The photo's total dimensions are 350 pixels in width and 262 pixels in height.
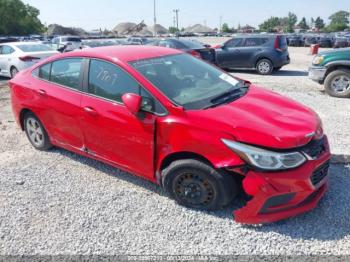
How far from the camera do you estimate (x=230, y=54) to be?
15023mm

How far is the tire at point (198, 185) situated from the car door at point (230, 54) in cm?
1198

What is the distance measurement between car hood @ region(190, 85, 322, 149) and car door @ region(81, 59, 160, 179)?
2.24 feet

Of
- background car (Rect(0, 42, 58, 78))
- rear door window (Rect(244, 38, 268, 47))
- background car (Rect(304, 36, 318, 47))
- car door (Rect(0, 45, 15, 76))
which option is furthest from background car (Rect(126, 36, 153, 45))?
background car (Rect(304, 36, 318, 47))

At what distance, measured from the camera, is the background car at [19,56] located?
12.2 metres

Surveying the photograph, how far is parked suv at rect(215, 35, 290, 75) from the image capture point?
46.3ft

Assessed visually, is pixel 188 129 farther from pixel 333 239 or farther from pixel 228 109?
pixel 333 239

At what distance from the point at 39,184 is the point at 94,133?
96 cm

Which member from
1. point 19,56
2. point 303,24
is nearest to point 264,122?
point 19,56

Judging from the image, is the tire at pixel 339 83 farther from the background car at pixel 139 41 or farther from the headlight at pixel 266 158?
the background car at pixel 139 41

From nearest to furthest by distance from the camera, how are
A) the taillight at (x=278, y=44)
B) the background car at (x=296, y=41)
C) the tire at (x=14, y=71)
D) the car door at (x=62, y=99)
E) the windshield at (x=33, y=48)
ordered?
the car door at (x=62, y=99) < the tire at (x=14, y=71) < the windshield at (x=33, y=48) < the taillight at (x=278, y=44) < the background car at (x=296, y=41)

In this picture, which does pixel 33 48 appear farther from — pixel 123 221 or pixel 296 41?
pixel 296 41

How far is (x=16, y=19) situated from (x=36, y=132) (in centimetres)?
7786

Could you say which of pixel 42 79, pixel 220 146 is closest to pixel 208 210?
pixel 220 146

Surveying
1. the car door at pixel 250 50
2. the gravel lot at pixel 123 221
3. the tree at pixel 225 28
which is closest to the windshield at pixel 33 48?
the car door at pixel 250 50
